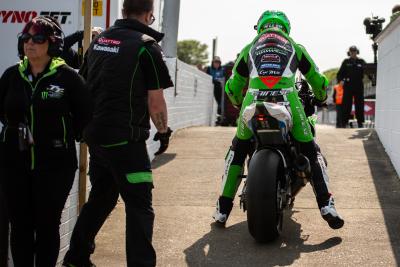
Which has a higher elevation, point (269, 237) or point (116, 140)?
point (116, 140)

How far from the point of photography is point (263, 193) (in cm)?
517

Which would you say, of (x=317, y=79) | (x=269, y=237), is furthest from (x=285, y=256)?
(x=317, y=79)

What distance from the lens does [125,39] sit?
167 inches

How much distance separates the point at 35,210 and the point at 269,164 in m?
1.94

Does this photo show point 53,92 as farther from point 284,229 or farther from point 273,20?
point 284,229

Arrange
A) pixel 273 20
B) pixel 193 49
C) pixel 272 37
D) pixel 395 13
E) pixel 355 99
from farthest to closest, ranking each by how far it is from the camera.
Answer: pixel 193 49, pixel 355 99, pixel 395 13, pixel 273 20, pixel 272 37

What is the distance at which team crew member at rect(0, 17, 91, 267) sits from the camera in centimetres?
398

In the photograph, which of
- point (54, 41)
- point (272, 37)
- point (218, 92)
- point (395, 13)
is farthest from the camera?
point (218, 92)

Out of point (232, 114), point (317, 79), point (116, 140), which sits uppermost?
point (317, 79)

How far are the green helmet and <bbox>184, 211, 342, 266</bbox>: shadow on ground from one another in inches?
70.2

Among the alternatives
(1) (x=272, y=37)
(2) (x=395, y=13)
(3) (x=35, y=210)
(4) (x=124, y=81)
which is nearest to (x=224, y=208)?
(1) (x=272, y=37)

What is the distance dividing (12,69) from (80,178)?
1.61 meters

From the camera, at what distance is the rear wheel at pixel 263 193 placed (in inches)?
204

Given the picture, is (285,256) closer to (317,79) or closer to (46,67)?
(317,79)
